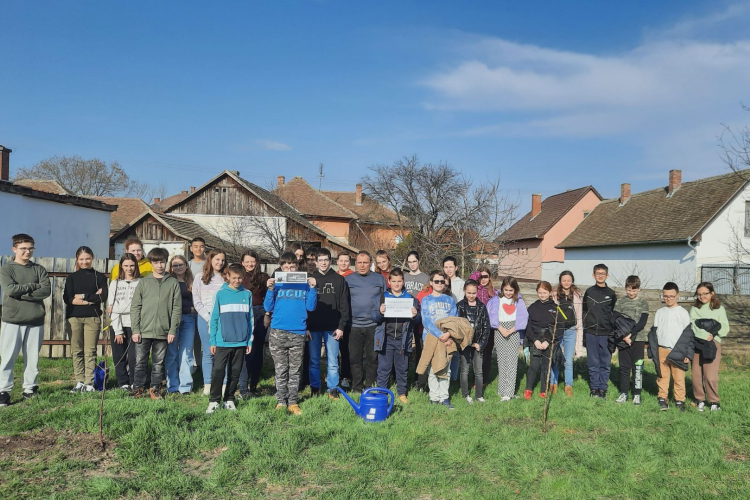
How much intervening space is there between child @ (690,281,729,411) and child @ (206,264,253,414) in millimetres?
5952

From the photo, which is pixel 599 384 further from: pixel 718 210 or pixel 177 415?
pixel 718 210

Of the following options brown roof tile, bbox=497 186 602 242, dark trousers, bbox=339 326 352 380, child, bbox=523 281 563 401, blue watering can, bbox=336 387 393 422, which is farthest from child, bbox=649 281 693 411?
brown roof tile, bbox=497 186 602 242

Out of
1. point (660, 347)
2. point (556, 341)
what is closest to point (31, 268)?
point (556, 341)

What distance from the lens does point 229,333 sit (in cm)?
629

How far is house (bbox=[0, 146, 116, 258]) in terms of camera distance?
17891 millimetres

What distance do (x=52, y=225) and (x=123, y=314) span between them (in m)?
16.3

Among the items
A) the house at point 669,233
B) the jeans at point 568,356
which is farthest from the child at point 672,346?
the house at point 669,233

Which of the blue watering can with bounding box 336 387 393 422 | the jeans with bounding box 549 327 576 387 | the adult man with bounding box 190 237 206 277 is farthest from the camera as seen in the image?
the adult man with bounding box 190 237 206 277

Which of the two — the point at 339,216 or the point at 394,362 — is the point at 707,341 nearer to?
the point at 394,362

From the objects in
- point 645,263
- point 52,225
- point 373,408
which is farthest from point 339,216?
point 373,408

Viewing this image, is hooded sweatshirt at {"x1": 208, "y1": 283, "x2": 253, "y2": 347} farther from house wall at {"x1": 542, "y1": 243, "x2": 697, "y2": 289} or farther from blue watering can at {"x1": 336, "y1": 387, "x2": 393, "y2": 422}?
house wall at {"x1": 542, "y1": 243, "x2": 697, "y2": 289}

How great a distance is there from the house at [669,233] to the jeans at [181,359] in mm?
20968

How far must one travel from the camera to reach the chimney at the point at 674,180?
99.1 ft

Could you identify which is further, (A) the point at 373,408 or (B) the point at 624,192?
(B) the point at 624,192
